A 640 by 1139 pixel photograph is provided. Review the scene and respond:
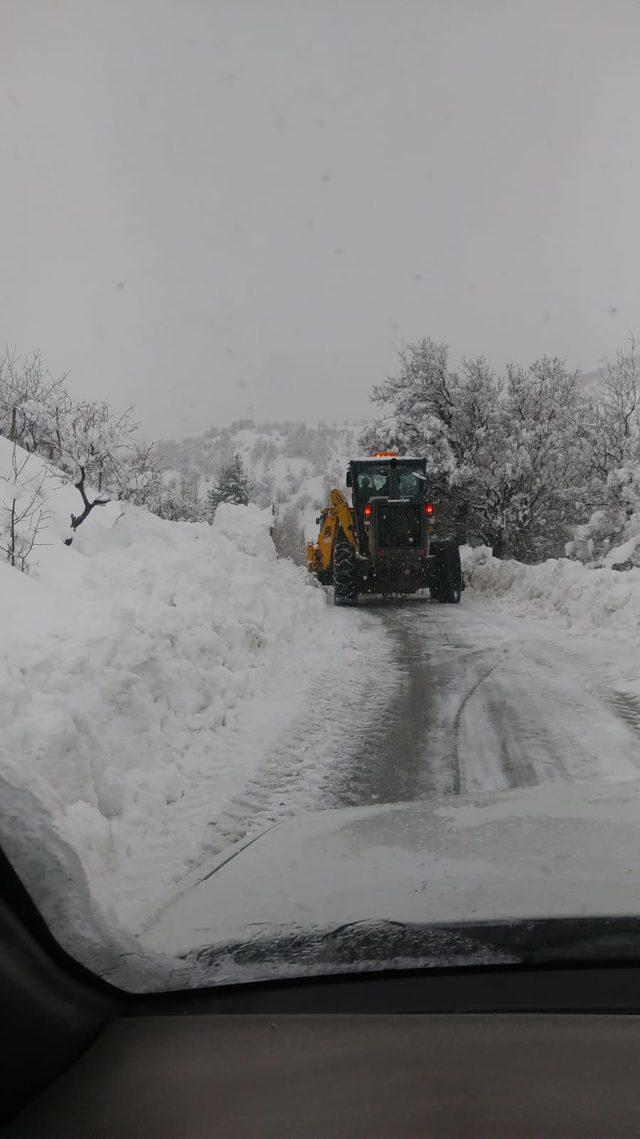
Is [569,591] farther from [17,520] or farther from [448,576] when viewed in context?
[17,520]

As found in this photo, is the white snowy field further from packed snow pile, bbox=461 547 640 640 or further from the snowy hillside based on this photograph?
the snowy hillside

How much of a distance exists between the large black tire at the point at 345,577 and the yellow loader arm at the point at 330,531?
1.25 feet

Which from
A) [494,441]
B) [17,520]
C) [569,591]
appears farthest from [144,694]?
[494,441]

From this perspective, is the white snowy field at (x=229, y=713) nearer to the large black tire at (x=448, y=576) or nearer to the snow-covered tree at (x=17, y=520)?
the snow-covered tree at (x=17, y=520)

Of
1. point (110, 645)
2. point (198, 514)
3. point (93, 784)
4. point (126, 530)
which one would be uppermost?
point (198, 514)

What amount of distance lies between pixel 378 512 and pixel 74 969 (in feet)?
48.2

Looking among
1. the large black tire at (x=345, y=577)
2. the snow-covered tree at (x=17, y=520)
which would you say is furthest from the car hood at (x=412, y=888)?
the large black tire at (x=345, y=577)

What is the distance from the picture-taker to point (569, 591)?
1280cm

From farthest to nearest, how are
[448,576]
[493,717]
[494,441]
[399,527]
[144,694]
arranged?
[494,441] < [399,527] < [448,576] < [493,717] < [144,694]

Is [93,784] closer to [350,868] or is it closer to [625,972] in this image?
[350,868]

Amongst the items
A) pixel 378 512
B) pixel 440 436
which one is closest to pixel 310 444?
pixel 440 436

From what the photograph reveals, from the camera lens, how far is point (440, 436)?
83.0 feet

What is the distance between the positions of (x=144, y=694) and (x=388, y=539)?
11.1 metres

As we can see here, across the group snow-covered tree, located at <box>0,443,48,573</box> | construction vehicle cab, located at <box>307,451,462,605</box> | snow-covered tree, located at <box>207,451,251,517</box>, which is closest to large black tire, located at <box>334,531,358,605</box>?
construction vehicle cab, located at <box>307,451,462,605</box>
